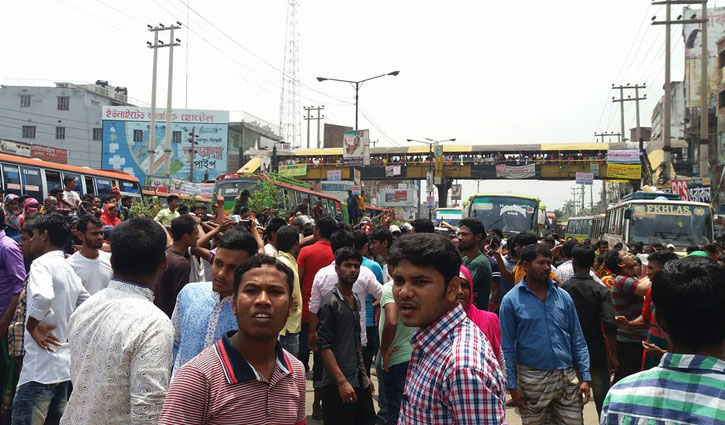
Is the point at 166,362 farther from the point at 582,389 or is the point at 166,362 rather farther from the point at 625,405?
the point at 582,389

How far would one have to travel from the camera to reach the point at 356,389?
4.51 meters

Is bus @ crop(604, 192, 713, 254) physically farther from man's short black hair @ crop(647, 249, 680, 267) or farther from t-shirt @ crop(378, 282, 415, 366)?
t-shirt @ crop(378, 282, 415, 366)

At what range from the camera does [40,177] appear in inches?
679

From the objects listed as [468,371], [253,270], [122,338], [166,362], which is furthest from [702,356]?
[122,338]

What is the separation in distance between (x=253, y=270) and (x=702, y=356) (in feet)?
5.23

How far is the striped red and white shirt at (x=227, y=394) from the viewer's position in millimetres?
2006

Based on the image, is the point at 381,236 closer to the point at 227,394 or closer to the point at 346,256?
the point at 346,256

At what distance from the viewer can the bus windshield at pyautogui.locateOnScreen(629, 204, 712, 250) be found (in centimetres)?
1641

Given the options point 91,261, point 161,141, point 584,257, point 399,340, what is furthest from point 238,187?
point 161,141

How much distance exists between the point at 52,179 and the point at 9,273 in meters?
15.1

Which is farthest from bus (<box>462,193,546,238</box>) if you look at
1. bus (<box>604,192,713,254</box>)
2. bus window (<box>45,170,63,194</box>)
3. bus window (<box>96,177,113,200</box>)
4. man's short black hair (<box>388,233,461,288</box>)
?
man's short black hair (<box>388,233,461,288</box>)

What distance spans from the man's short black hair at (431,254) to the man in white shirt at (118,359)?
1.03 meters

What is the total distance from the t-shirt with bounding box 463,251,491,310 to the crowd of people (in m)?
0.02

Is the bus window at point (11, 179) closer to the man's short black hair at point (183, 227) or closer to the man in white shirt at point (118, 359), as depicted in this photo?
the man's short black hair at point (183, 227)
